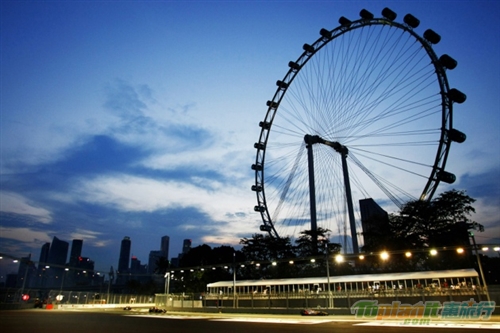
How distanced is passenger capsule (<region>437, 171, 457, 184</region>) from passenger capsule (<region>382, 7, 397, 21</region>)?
20814mm

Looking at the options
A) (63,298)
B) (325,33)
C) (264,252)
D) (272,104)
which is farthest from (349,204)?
(63,298)

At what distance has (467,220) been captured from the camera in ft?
194

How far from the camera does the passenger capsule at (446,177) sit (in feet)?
129

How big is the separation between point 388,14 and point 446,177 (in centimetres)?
2198

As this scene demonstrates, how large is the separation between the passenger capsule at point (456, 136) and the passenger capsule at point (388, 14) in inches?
649

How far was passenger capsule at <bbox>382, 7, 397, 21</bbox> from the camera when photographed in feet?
142

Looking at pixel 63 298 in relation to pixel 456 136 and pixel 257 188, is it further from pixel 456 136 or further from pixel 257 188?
pixel 456 136

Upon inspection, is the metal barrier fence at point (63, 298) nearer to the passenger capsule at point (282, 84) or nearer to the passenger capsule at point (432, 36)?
the passenger capsule at point (282, 84)

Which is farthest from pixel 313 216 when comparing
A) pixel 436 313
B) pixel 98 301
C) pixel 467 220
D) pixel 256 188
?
pixel 98 301

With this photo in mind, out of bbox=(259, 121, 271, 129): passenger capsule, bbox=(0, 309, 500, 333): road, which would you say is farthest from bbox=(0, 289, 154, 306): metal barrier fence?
bbox=(259, 121, 271, 129): passenger capsule

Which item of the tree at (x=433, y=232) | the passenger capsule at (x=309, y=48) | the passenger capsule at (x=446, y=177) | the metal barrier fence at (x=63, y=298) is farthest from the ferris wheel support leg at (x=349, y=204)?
the metal barrier fence at (x=63, y=298)

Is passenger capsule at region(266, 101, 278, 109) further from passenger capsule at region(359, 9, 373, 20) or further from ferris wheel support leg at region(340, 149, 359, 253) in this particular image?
passenger capsule at region(359, 9, 373, 20)

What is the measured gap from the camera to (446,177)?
130 feet

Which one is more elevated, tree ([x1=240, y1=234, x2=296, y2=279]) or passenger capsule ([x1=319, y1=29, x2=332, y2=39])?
passenger capsule ([x1=319, y1=29, x2=332, y2=39])
